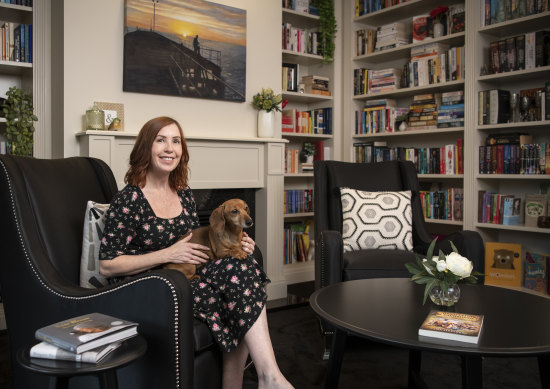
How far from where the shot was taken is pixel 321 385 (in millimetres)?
2270

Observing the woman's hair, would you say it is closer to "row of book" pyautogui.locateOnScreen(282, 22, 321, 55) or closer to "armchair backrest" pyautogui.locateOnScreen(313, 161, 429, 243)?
"armchair backrest" pyautogui.locateOnScreen(313, 161, 429, 243)

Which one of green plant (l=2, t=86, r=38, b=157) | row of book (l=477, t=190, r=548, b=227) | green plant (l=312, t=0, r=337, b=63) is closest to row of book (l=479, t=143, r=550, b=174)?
Answer: row of book (l=477, t=190, r=548, b=227)

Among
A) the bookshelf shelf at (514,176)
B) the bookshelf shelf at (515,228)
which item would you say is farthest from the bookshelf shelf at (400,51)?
the bookshelf shelf at (515,228)

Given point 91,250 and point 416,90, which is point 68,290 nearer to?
point 91,250

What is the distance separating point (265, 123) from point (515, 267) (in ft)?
6.60

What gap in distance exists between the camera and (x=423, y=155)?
167 inches

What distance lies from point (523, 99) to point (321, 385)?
246cm

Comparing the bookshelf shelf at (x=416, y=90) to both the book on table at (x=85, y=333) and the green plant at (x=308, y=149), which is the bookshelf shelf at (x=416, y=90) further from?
the book on table at (x=85, y=333)

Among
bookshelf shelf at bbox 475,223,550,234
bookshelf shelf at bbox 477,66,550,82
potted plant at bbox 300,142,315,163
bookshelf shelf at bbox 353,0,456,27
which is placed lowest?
bookshelf shelf at bbox 475,223,550,234

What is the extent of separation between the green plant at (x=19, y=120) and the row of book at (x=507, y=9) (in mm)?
3125

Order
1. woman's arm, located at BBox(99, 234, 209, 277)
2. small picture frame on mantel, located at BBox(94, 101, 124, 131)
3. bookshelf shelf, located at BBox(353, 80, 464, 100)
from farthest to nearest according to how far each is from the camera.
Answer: bookshelf shelf, located at BBox(353, 80, 464, 100), small picture frame on mantel, located at BBox(94, 101, 124, 131), woman's arm, located at BBox(99, 234, 209, 277)

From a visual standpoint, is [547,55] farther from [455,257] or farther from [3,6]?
[3,6]

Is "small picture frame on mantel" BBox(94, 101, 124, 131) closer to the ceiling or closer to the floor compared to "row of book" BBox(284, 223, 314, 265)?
closer to the ceiling

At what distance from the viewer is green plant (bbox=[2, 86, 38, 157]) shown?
3.21 m
